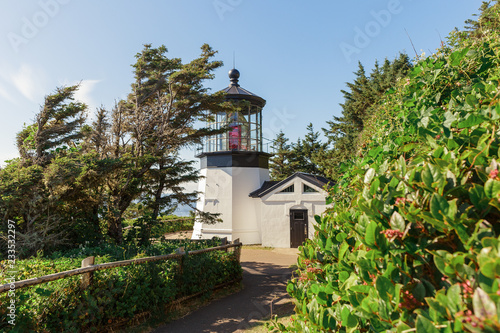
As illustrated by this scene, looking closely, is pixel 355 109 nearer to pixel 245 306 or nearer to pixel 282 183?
pixel 282 183

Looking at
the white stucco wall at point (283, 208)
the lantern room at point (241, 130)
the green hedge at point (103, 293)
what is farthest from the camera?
the lantern room at point (241, 130)

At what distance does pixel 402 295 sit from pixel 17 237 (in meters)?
9.44

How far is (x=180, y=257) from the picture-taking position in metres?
6.96

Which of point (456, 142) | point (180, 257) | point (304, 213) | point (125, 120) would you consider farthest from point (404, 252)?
point (304, 213)

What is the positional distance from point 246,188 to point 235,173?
1230 millimetres

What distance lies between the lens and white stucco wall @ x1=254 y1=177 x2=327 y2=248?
16.0 metres

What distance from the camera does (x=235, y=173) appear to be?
17578mm

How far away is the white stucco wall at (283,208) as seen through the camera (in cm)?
1603

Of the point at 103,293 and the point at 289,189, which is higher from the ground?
the point at 289,189

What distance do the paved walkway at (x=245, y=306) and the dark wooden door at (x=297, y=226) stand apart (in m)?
4.67

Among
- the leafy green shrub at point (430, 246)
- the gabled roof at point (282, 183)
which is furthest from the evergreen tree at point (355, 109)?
the leafy green shrub at point (430, 246)

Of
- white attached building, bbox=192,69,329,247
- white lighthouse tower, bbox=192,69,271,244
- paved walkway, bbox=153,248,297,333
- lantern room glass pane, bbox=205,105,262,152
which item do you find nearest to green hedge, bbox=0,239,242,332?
paved walkway, bbox=153,248,297,333

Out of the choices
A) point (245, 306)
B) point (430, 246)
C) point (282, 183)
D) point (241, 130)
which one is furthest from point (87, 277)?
point (241, 130)
